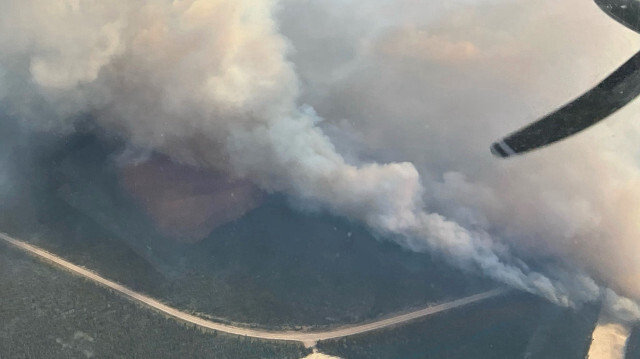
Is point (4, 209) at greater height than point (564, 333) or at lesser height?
lesser

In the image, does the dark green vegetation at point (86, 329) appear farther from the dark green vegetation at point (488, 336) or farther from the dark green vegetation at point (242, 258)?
the dark green vegetation at point (488, 336)

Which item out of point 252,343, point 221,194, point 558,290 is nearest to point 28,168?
point 221,194

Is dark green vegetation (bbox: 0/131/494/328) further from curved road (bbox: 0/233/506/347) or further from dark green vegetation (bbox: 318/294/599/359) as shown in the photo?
dark green vegetation (bbox: 318/294/599/359)

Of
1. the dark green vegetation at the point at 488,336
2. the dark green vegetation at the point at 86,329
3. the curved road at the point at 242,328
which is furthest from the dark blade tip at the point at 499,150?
the dark green vegetation at the point at 86,329

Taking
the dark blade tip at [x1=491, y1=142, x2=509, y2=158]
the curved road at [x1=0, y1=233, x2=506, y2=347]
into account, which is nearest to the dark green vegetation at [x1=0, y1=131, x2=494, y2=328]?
the curved road at [x1=0, y1=233, x2=506, y2=347]

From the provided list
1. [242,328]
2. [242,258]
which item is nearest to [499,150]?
[242,328]

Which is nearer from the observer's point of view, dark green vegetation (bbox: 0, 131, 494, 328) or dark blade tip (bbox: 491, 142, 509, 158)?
dark blade tip (bbox: 491, 142, 509, 158)

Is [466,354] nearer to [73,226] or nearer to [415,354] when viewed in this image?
[415,354]

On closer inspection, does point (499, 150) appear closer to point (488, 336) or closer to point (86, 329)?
point (488, 336)
